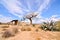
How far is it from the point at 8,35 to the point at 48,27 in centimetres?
756

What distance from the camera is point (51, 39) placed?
1116 centimetres

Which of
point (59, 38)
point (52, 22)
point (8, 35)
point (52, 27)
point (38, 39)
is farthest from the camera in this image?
point (52, 22)

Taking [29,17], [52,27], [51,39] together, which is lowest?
[51,39]

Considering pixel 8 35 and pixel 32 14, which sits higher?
pixel 32 14

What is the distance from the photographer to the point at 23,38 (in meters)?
11.2

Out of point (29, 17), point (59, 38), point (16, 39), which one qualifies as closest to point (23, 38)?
point (16, 39)

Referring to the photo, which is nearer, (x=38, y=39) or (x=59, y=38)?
(x=38, y=39)

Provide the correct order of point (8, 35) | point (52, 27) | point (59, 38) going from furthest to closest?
point (52, 27) → point (8, 35) → point (59, 38)

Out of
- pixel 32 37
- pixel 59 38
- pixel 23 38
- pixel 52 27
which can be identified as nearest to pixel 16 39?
pixel 23 38

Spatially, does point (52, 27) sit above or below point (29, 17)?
below

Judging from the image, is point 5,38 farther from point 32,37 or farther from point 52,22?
point 52,22

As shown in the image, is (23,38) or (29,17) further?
(29,17)

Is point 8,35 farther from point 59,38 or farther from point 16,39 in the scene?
point 59,38

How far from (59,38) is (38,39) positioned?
6.97ft
